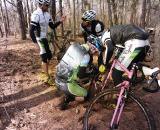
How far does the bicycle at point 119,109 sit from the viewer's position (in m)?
4.65

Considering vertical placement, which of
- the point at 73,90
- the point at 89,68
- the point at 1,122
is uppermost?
the point at 89,68

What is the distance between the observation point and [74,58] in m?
5.91

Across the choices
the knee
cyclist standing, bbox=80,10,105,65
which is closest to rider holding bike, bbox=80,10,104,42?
cyclist standing, bbox=80,10,105,65

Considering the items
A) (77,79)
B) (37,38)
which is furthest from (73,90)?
(37,38)

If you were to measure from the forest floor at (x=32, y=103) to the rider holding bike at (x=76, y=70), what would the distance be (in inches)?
18.8

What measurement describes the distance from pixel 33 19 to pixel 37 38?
21.3 inches

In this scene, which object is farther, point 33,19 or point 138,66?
point 33,19

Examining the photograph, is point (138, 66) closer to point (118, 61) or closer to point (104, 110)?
point (118, 61)

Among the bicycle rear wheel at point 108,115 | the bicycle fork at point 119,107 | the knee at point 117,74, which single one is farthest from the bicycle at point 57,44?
the bicycle fork at point 119,107

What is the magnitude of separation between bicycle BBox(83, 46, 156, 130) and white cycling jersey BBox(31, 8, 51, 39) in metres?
2.75

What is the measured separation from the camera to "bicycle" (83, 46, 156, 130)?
15.2ft

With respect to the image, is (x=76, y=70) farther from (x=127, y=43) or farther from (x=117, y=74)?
(x=127, y=43)

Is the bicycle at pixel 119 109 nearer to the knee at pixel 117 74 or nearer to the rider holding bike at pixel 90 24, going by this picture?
the knee at pixel 117 74

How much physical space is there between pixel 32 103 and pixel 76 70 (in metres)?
1.52
